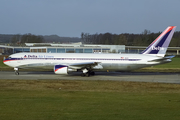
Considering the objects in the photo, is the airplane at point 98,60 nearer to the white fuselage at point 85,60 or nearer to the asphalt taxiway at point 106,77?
the white fuselage at point 85,60

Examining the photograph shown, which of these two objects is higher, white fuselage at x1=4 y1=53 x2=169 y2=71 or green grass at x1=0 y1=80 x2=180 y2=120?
white fuselage at x1=4 y1=53 x2=169 y2=71

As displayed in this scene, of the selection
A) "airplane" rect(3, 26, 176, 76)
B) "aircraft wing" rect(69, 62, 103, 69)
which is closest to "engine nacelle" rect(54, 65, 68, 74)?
"aircraft wing" rect(69, 62, 103, 69)

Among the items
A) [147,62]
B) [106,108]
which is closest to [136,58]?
[147,62]

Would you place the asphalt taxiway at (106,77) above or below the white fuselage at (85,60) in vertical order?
below

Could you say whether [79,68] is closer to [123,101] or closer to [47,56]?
[47,56]

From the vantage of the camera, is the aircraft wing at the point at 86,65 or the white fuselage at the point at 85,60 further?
the white fuselage at the point at 85,60

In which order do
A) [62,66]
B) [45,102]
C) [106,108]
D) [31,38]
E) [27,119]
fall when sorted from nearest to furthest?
[27,119]
[106,108]
[45,102]
[62,66]
[31,38]

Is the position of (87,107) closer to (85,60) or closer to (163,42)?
(85,60)

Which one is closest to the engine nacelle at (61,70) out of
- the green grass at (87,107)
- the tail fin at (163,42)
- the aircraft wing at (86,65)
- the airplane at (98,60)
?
the aircraft wing at (86,65)

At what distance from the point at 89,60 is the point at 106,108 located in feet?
64.5

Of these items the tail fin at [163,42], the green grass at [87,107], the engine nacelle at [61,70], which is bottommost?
the green grass at [87,107]

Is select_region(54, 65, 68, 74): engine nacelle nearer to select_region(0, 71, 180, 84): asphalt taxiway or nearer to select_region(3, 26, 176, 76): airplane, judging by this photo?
select_region(0, 71, 180, 84): asphalt taxiway

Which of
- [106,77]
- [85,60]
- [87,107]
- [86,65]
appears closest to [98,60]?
[85,60]

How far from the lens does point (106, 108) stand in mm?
15070
